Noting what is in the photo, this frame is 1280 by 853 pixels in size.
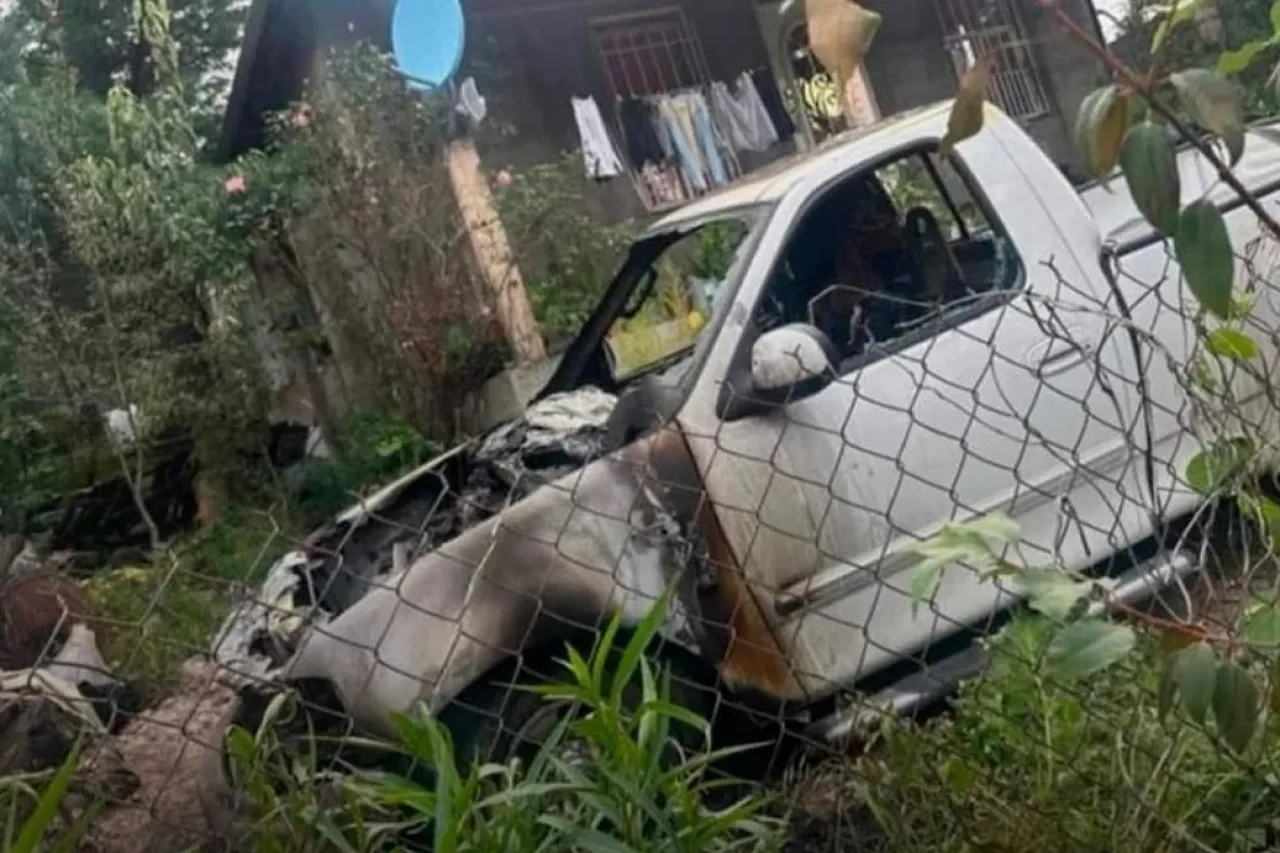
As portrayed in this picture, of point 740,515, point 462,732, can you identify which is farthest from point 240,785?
point 740,515

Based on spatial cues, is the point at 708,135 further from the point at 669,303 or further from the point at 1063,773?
the point at 1063,773

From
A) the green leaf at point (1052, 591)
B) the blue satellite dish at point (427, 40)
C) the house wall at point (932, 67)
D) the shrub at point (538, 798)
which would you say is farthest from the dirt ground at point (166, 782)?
the house wall at point (932, 67)

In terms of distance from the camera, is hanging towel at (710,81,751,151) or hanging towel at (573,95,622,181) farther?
hanging towel at (710,81,751,151)

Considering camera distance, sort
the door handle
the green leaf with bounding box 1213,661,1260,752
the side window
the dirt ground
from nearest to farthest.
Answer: the green leaf with bounding box 1213,661,1260,752 → the dirt ground → the door handle → the side window

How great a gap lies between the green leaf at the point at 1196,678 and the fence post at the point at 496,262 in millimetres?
9064

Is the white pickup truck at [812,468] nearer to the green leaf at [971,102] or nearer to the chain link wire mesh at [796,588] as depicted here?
the chain link wire mesh at [796,588]

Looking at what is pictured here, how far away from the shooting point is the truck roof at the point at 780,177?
4.44m

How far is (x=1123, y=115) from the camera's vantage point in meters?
1.36

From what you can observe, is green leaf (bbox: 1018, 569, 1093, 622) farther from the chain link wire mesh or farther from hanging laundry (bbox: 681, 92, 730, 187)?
hanging laundry (bbox: 681, 92, 730, 187)

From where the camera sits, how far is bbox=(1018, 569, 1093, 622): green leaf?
151cm

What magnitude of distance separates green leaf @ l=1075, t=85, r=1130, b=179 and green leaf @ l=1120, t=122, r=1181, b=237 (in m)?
0.04

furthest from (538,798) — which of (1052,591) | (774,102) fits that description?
(774,102)

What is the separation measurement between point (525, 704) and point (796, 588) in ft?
2.52

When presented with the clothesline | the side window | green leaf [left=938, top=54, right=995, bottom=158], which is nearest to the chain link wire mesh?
the side window
